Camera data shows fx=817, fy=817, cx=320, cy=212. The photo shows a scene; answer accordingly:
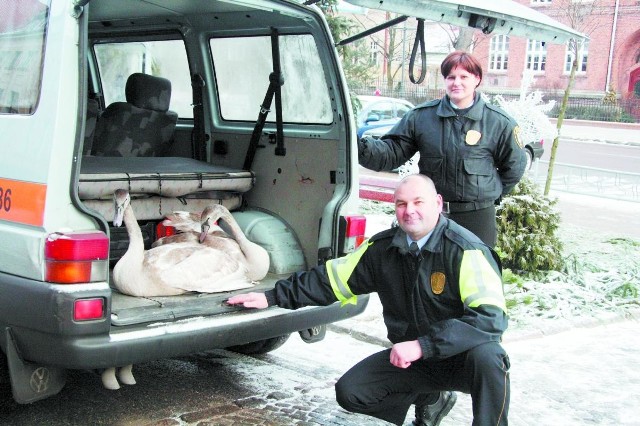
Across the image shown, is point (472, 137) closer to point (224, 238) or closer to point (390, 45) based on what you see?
point (224, 238)

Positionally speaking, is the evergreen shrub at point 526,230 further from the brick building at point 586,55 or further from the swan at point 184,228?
the brick building at point 586,55

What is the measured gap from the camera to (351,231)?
15.5ft

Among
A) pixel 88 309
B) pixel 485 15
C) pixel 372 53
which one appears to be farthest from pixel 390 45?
pixel 88 309

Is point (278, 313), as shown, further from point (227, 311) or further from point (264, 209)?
point (264, 209)

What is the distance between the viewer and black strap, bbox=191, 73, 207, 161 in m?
6.03

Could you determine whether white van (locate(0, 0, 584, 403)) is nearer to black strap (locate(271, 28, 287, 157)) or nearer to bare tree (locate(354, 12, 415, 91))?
black strap (locate(271, 28, 287, 157))

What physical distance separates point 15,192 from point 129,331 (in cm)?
80

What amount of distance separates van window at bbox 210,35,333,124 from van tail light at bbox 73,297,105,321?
2.09 metres

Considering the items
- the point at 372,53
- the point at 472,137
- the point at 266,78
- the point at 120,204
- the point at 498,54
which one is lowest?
the point at 120,204

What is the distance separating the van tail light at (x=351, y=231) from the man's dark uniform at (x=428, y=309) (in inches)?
26.5

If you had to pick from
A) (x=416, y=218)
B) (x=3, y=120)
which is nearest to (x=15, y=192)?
(x=3, y=120)

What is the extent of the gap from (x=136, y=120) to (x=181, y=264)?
1.99m

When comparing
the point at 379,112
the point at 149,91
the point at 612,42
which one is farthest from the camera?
the point at 612,42

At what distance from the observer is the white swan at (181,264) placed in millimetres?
4258
